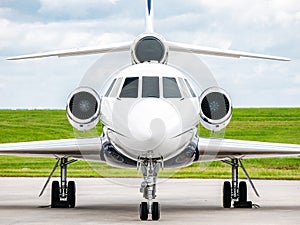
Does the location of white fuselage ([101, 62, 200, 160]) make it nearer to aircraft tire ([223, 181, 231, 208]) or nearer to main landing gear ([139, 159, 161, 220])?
main landing gear ([139, 159, 161, 220])

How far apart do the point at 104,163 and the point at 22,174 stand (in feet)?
64.2

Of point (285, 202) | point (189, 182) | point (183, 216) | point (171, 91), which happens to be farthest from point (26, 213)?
point (189, 182)

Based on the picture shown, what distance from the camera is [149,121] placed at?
1461cm

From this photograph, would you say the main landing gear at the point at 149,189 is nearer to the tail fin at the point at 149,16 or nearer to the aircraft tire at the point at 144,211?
the aircraft tire at the point at 144,211

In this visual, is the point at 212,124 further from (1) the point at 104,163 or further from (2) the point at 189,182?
(2) the point at 189,182

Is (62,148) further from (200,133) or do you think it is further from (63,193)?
(200,133)

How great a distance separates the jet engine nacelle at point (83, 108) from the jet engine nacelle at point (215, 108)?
2.15 m

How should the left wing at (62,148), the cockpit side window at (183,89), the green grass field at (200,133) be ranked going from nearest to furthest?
the cockpit side window at (183,89) < the left wing at (62,148) < the green grass field at (200,133)

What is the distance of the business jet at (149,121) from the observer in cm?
1519

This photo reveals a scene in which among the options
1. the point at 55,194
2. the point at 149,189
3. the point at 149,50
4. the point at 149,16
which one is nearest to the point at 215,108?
the point at 149,50

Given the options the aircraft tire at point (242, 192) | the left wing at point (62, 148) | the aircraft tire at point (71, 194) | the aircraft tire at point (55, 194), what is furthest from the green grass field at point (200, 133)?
the aircraft tire at point (242, 192)

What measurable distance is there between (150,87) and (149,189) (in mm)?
1842

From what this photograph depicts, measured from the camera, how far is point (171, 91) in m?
16.2

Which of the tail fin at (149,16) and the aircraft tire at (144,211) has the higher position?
the tail fin at (149,16)
